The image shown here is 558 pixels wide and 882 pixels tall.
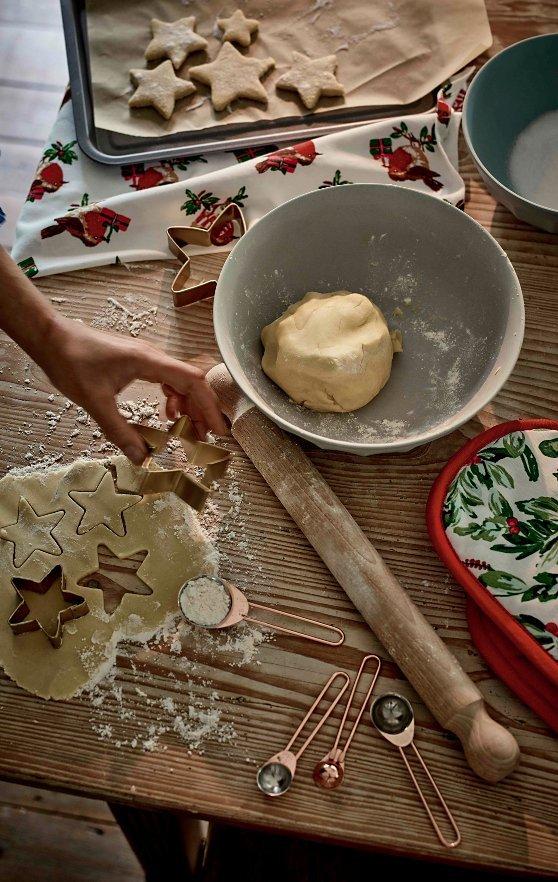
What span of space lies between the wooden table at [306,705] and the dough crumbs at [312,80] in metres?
0.60

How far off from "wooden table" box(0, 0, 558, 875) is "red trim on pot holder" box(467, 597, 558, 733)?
2 centimetres

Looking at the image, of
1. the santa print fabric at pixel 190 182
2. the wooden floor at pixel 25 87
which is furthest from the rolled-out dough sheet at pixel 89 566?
the wooden floor at pixel 25 87

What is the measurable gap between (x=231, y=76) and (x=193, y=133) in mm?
121

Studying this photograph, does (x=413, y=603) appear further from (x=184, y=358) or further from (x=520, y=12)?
(x=520, y=12)

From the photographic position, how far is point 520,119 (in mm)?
1265

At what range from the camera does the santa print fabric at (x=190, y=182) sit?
3.91 ft

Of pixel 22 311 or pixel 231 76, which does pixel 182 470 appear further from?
pixel 231 76

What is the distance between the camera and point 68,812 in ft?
4.94

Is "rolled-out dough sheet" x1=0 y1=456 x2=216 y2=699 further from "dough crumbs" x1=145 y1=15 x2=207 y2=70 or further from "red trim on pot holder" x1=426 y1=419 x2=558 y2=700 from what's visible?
"dough crumbs" x1=145 y1=15 x2=207 y2=70

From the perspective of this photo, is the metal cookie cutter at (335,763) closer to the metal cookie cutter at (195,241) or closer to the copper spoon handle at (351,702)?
the copper spoon handle at (351,702)

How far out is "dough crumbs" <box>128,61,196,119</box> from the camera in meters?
1.32

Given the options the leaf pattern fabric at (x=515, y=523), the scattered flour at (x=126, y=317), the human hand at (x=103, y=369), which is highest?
the human hand at (x=103, y=369)

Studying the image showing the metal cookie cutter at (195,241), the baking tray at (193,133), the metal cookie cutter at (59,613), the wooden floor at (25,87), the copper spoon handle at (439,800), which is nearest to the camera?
the copper spoon handle at (439,800)

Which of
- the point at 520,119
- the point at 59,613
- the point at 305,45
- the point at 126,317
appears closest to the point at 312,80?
the point at 305,45
